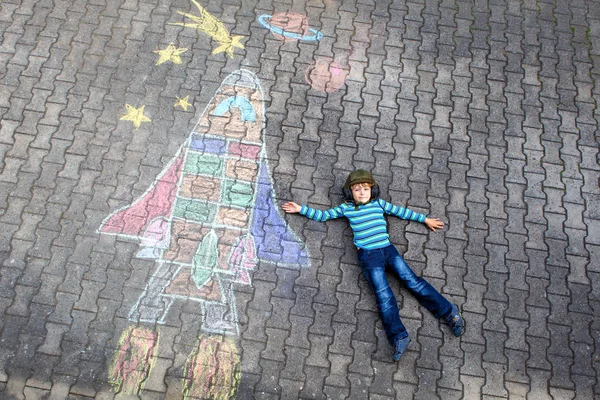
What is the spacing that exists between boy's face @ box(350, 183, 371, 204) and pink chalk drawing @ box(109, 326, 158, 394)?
7.20 feet

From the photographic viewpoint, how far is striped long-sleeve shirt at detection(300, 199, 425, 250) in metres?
5.48

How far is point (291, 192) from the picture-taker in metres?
5.80

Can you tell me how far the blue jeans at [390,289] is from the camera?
520 cm

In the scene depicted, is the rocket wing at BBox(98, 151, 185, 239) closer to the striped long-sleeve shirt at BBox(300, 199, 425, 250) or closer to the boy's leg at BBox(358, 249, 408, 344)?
the striped long-sleeve shirt at BBox(300, 199, 425, 250)

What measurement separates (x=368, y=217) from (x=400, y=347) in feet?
3.98

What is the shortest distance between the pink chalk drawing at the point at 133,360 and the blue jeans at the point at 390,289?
6.52 ft

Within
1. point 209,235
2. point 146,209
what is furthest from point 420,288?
point 146,209

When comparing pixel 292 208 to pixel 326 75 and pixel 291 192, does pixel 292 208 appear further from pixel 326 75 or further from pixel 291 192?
pixel 326 75

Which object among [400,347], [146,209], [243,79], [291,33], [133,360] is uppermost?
[291,33]

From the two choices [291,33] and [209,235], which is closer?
[209,235]

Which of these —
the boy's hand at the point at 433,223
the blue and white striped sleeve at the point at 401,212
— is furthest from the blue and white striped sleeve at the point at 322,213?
the boy's hand at the point at 433,223

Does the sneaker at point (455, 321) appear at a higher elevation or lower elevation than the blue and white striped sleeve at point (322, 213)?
lower

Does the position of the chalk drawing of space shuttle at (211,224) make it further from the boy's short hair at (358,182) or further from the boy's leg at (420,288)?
the boy's leg at (420,288)

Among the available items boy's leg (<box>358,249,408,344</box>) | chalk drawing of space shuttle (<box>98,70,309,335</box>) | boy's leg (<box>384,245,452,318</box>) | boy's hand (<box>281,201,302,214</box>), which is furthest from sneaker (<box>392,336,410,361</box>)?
boy's hand (<box>281,201,302,214</box>)
